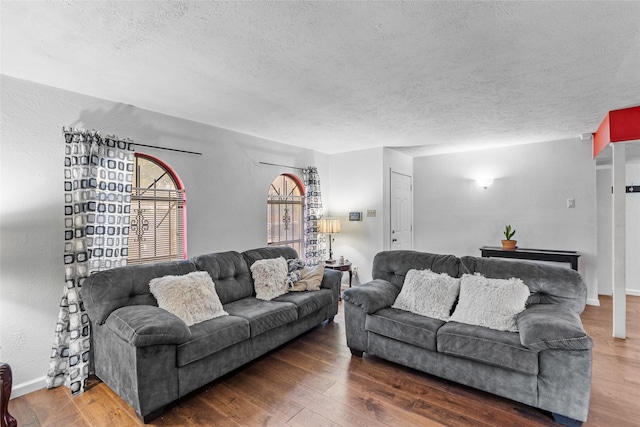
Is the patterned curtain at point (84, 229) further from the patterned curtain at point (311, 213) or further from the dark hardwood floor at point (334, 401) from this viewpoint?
the patterned curtain at point (311, 213)

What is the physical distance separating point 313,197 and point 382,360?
9.13ft

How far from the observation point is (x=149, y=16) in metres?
1.70

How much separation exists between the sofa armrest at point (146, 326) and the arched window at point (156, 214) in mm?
1038

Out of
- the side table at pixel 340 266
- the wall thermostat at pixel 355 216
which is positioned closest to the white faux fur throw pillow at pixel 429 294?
the side table at pixel 340 266

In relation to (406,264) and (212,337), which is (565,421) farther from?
(212,337)

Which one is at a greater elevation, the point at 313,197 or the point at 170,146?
the point at 170,146

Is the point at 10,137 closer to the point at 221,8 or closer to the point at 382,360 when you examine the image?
the point at 221,8

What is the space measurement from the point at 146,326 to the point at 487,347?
2.35 m

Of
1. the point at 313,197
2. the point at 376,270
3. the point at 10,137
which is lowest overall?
the point at 376,270

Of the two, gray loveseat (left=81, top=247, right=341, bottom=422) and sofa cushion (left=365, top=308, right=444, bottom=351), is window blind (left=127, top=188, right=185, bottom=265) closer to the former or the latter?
gray loveseat (left=81, top=247, right=341, bottom=422)

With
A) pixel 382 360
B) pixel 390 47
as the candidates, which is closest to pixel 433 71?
pixel 390 47

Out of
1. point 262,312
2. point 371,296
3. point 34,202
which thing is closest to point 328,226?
point 371,296

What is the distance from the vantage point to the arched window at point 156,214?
10.7ft

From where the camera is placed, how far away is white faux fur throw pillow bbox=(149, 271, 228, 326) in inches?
103
